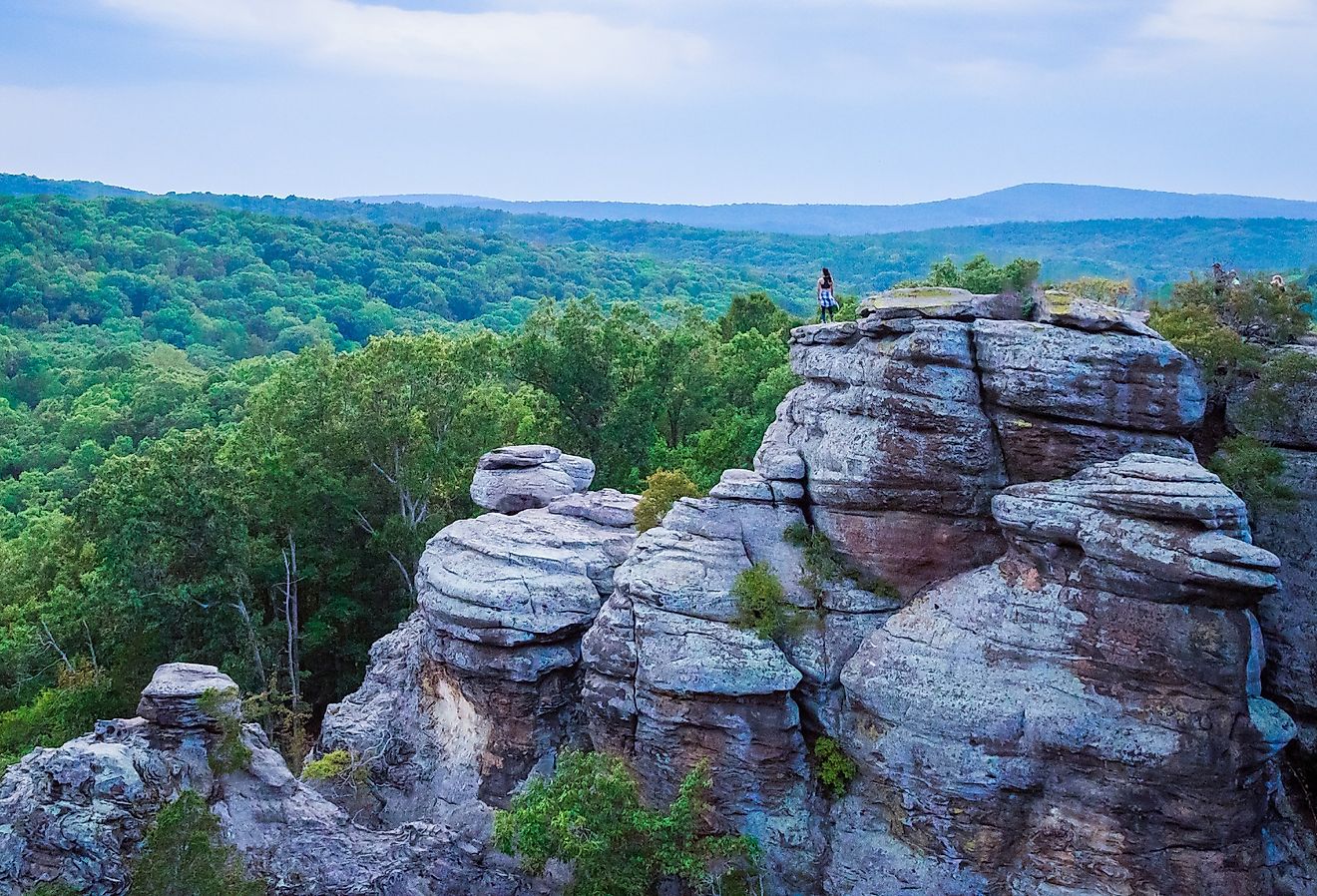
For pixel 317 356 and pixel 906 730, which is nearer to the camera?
pixel 906 730

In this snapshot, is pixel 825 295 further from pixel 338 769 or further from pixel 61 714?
pixel 61 714

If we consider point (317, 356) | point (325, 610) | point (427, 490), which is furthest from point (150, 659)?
point (317, 356)

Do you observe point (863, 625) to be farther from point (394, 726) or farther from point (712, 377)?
point (712, 377)

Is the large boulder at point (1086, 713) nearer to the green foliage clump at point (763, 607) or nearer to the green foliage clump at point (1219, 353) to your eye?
the green foliage clump at point (763, 607)

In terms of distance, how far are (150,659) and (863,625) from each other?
25.1 metres

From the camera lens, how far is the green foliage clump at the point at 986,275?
95.4ft

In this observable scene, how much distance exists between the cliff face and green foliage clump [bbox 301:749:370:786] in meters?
0.34

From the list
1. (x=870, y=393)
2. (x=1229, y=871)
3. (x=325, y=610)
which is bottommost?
(x=325, y=610)

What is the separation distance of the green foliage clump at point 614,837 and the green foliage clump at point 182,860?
5.47 meters

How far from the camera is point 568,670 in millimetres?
26328

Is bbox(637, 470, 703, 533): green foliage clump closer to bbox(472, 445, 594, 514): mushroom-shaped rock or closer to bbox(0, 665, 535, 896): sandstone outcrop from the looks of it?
bbox(472, 445, 594, 514): mushroom-shaped rock

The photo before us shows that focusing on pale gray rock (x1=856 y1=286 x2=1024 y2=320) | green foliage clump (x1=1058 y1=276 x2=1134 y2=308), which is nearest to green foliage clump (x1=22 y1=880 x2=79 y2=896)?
pale gray rock (x1=856 y1=286 x2=1024 y2=320)

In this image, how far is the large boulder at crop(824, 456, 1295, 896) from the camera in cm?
1938

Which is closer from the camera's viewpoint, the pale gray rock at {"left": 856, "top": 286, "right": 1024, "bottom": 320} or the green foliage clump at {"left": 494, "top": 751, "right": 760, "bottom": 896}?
the green foliage clump at {"left": 494, "top": 751, "right": 760, "bottom": 896}
